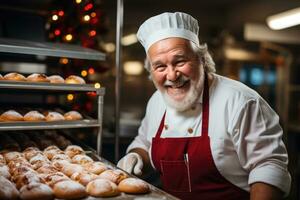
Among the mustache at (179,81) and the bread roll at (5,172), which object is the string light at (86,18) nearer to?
the mustache at (179,81)

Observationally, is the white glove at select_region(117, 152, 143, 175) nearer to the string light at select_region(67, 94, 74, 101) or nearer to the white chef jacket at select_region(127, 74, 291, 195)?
the white chef jacket at select_region(127, 74, 291, 195)

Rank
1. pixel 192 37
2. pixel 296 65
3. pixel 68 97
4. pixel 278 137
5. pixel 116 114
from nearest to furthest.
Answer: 1. pixel 278 137
2. pixel 192 37
3. pixel 116 114
4. pixel 68 97
5. pixel 296 65

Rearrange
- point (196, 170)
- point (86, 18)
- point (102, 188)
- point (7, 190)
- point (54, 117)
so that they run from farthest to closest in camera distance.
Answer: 1. point (86, 18)
2. point (54, 117)
3. point (196, 170)
4. point (102, 188)
5. point (7, 190)

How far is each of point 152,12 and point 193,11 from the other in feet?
2.35

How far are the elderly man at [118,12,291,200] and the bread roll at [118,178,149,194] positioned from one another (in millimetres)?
377

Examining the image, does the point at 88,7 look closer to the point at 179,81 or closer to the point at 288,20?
the point at 179,81

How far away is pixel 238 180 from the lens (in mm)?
1680

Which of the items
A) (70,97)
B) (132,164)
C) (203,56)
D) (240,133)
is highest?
(203,56)

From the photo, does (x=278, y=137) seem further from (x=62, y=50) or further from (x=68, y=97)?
(x=68, y=97)

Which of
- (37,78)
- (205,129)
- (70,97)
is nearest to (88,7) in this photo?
(70,97)

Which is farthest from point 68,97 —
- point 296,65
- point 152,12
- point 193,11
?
point 296,65

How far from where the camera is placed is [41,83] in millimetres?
1623

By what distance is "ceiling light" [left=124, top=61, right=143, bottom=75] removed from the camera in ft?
18.8

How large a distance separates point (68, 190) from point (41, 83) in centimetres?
58
